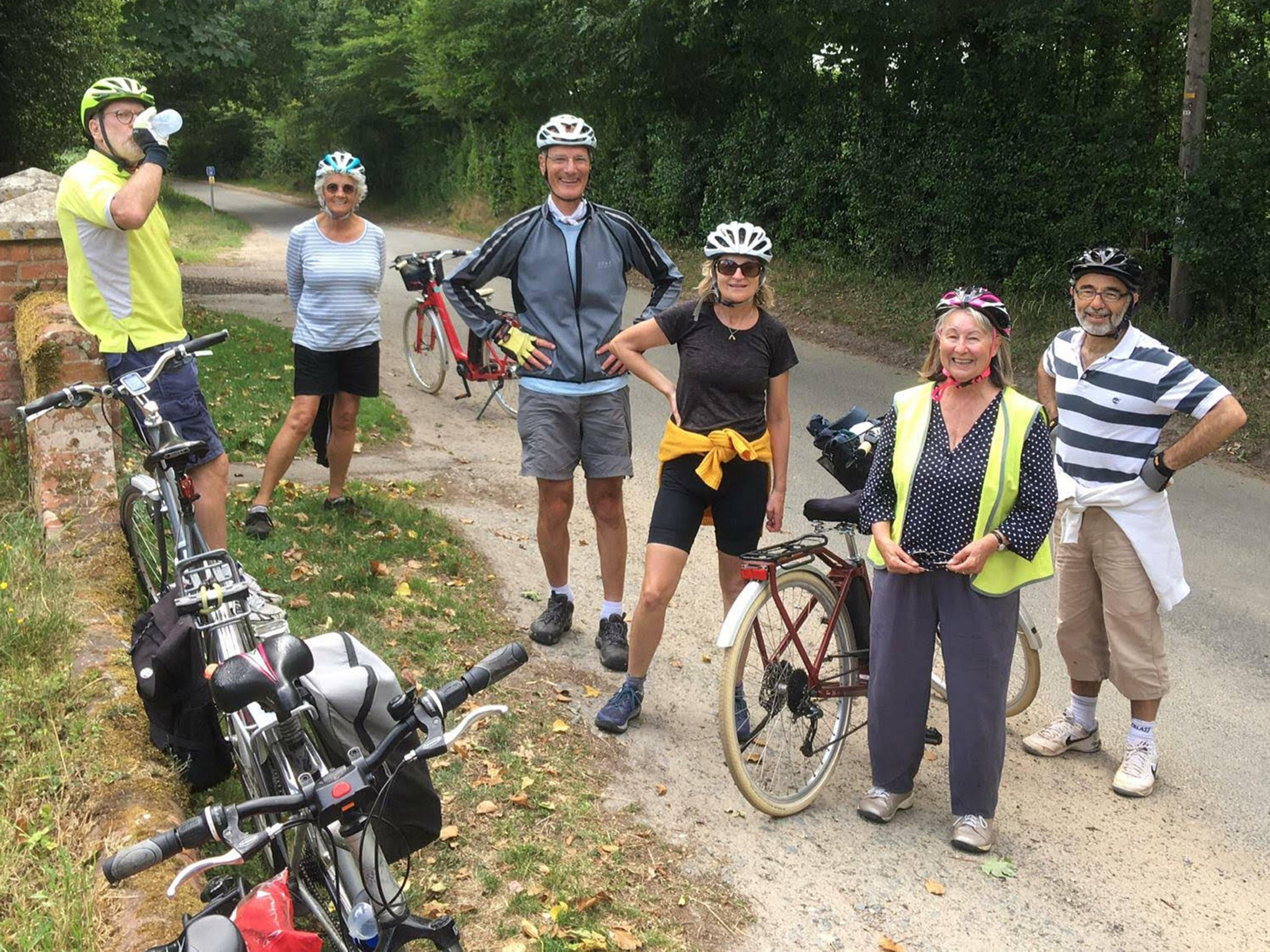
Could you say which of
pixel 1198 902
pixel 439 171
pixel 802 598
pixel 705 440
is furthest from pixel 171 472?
pixel 439 171

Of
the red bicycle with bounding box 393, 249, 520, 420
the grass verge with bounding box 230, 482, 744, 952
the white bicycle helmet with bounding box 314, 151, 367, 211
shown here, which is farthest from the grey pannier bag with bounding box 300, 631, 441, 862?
the red bicycle with bounding box 393, 249, 520, 420

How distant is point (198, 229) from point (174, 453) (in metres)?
29.8

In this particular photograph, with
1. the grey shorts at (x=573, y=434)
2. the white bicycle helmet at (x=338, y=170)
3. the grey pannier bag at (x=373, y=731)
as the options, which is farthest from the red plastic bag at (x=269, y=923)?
the white bicycle helmet at (x=338, y=170)

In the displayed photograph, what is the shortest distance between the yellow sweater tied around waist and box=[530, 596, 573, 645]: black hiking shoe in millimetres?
1297

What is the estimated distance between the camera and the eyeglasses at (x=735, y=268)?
4.77 m

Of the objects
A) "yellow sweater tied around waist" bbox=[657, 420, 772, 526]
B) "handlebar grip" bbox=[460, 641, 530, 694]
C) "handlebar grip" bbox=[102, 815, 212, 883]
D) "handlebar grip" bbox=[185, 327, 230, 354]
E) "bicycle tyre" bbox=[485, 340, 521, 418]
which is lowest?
"bicycle tyre" bbox=[485, 340, 521, 418]

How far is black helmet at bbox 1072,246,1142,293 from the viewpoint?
4672 millimetres

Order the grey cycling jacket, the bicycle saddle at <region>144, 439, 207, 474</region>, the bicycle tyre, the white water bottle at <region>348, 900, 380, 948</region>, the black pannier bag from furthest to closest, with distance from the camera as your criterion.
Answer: the bicycle tyre
the grey cycling jacket
the bicycle saddle at <region>144, 439, 207, 474</region>
the black pannier bag
the white water bottle at <region>348, 900, 380, 948</region>

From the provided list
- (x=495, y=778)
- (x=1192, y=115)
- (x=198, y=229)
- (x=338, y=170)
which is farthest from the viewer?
(x=198, y=229)

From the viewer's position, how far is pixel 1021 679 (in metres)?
5.35

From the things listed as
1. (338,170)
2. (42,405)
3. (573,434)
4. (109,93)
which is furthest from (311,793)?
(338,170)

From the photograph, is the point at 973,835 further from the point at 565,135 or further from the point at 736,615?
the point at 565,135

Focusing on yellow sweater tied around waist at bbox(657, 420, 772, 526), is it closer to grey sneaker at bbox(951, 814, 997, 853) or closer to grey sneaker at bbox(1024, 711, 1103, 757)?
grey sneaker at bbox(951, 814, 997, 853)

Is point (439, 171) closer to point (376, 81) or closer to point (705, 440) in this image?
point (376, 81)
